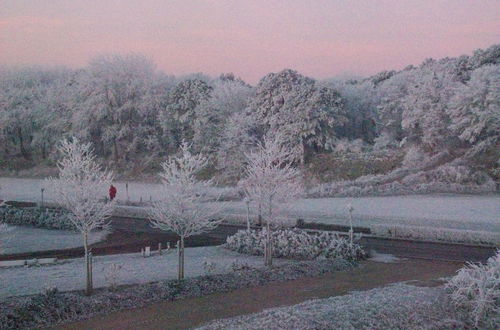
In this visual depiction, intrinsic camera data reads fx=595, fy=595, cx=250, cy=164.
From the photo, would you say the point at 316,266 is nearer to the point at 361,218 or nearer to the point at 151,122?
the point at 361,218

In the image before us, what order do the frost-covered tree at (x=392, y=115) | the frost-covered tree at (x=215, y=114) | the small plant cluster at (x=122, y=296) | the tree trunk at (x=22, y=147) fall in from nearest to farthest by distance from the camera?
the small plant cluster at (x=122, y=296) < the frost-covered tree at (x=392, y=115) < the frost-covered tree at (x=215, y=114) < the tree trunk at (x=22, y=147)

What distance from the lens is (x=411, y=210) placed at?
34.6m

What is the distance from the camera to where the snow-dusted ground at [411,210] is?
30.2 m

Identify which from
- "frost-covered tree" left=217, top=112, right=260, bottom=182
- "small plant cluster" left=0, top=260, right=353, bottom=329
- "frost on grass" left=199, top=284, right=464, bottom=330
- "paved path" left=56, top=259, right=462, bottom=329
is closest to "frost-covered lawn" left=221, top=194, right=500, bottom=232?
"paved path" left=56, top=259, right=462, bottom=329

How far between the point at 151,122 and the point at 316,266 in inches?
2029

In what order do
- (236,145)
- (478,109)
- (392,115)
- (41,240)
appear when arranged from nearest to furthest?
(41,240) < (478,109) < (236,145) < (392,115)

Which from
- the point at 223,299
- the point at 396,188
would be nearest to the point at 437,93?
the point at 396,188

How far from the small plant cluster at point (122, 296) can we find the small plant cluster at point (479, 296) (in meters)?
5.97

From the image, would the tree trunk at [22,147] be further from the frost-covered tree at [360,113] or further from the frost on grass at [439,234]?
the frost on grass at [439,234]

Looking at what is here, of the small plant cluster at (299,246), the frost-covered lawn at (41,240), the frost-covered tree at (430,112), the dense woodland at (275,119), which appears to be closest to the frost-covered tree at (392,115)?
the dense woodland at (275,119)

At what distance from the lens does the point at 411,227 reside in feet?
91.7

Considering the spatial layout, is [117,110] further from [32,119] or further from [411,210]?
[411,210]

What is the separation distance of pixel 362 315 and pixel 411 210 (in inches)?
863

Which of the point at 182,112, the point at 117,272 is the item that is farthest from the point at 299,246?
the point at 182,112
